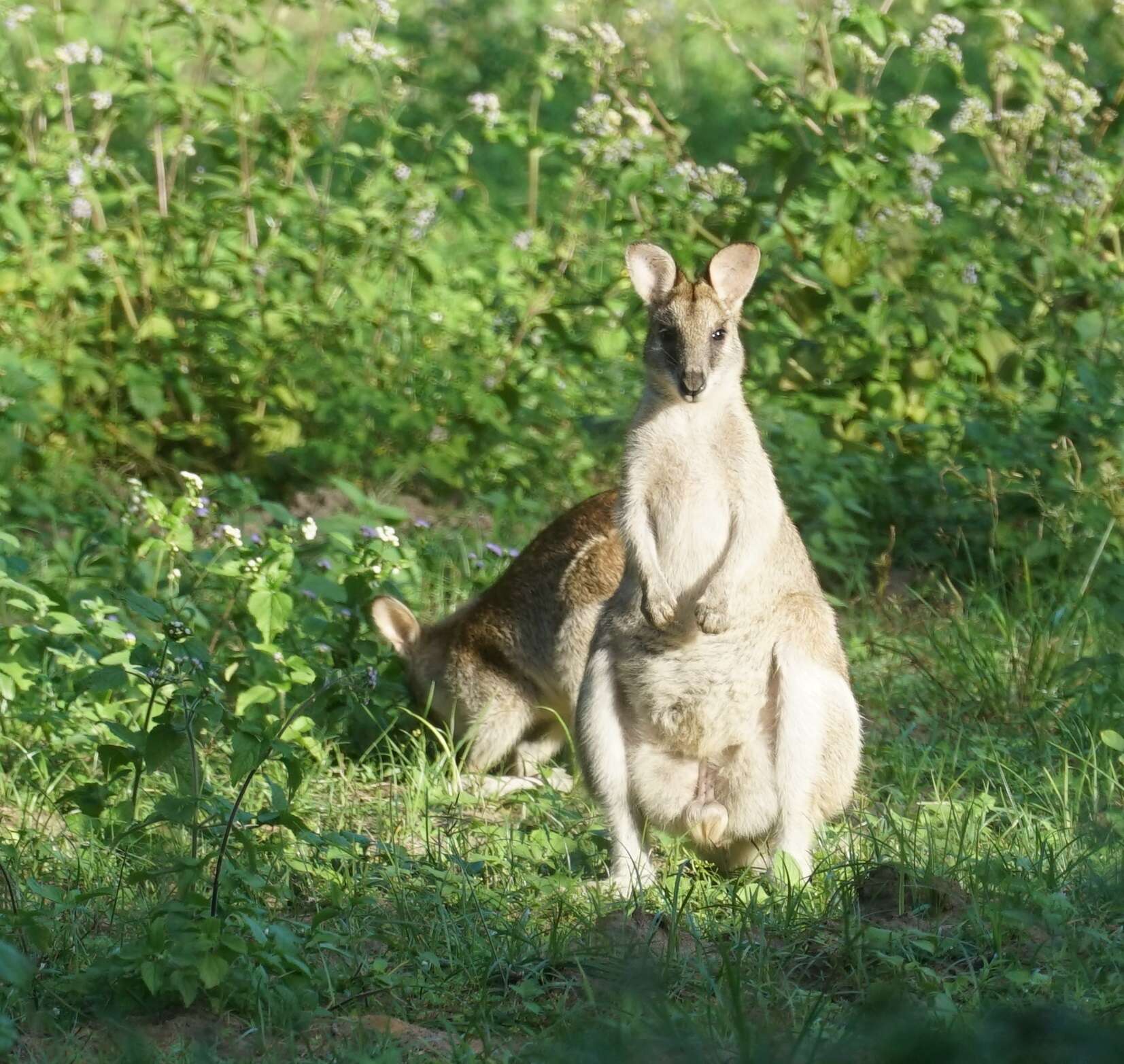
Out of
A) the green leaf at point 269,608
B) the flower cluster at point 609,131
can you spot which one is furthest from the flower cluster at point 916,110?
the green leaf at point 269,608

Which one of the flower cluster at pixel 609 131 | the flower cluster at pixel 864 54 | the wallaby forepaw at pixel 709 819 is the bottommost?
the wallaby forepaw at pixel 709 819

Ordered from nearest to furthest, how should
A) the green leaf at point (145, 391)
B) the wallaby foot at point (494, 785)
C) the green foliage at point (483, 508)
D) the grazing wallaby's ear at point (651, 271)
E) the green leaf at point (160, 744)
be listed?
the green foliage at point (483, 508)
the green leaf at point (160, 744)
the grazing wallaby's ear at point (651, 271)
the wallaby foot at point (494, 785)
the green leaf at point (145, 391)

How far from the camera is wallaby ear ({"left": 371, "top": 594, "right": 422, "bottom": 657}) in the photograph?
580 centimetres

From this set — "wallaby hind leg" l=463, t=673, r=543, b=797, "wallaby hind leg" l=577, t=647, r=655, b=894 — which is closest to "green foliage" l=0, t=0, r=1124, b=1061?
"wallaby hind leg" l=577, t=647, r=655, b=894

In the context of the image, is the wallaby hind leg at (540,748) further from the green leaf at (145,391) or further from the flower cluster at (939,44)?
the flower cluster at (939,44)

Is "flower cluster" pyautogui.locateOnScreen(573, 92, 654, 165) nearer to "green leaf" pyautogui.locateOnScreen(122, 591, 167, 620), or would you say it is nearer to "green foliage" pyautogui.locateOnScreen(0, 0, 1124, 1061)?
"green foliage" pyautogui.locateOnScreen(0, 0, 1124, 1061)

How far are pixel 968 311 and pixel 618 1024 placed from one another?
481cm

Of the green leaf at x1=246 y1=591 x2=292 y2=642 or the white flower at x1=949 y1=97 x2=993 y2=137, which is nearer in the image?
the green leaf at x1=246 y1=591 x2=292 y2=642

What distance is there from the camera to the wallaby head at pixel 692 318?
15.1 feet

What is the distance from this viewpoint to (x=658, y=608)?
4469mm

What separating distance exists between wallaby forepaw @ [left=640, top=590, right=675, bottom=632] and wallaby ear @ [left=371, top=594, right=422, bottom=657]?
1519mm

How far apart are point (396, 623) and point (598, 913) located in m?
2.08

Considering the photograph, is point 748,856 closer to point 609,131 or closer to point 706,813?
point 706,813

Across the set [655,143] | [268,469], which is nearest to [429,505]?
[268,469]
